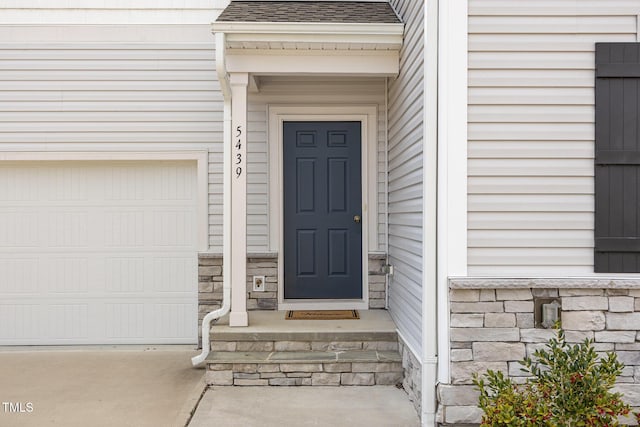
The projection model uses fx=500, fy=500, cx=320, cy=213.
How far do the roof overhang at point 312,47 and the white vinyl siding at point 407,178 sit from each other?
167mm

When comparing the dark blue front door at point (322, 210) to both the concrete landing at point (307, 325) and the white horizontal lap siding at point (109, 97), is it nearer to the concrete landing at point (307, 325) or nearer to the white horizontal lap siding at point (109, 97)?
the concrete landing at point (307, 325)

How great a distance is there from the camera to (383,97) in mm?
4887

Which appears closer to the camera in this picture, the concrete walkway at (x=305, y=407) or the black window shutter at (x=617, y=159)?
the black window shutter at (x=617, y=159)

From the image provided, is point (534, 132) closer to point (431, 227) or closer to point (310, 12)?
point (431, 227)

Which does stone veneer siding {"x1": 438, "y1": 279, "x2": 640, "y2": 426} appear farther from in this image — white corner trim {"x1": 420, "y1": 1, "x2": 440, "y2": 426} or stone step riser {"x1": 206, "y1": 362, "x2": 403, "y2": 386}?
stone step riser {"x1": 206, "y1": 362, "x2": 403, "y2": 386}

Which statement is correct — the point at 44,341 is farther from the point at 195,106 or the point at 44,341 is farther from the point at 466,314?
the point at 466,314

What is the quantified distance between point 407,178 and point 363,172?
3.68ft

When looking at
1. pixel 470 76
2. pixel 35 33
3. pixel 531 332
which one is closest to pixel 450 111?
pixel 470 76

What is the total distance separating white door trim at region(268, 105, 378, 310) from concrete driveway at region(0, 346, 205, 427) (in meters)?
1.25

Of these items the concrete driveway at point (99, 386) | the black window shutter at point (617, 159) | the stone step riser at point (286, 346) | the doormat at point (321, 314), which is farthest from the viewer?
the doormat at point (321, 314)

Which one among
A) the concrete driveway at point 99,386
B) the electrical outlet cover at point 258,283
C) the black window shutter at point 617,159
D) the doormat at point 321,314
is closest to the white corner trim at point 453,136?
the black window shutter at point 617,159

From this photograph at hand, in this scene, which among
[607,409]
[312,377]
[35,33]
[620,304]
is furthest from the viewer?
[35,33]

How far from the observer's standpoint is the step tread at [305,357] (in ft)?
12.6

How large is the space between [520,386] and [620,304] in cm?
77
